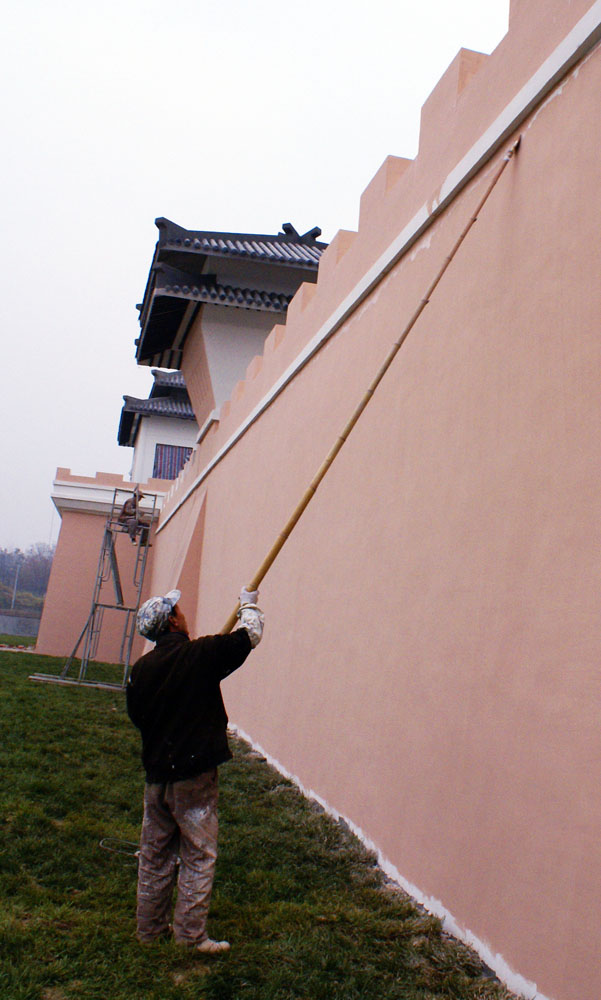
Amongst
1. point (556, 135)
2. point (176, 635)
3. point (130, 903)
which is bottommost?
point (130, 903)

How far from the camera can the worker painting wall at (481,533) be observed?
277 cm

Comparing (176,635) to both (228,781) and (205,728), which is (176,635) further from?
(228,781)

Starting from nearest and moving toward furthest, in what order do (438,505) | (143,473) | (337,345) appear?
(438,505), (337,345), (143,473)

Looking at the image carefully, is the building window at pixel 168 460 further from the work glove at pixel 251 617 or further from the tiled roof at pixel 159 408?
the work glove at pixel 251 617

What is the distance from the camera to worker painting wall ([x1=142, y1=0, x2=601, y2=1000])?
2.77 meters

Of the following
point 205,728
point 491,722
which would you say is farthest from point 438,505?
point 205,728

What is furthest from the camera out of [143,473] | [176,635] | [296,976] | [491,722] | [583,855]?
[143,473]

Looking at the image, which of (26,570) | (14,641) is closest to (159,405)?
(14,641)

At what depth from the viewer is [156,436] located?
26328mm

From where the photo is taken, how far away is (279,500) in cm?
755

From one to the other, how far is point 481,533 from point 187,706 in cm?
135

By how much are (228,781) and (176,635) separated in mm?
2726

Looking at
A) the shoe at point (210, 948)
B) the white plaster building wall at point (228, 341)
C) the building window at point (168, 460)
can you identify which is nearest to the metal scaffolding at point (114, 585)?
the white plaster building wall at point (228, 341)

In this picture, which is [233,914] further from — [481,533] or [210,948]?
[481,533]
